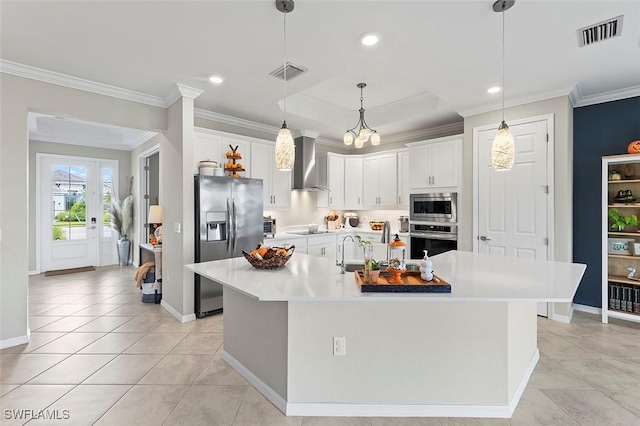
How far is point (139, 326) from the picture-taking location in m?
3.49

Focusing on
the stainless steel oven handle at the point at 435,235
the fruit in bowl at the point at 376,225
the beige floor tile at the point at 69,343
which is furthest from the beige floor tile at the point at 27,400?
the fruit in bowl at the point at 376,225

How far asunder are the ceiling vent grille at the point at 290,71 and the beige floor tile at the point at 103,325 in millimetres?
3267

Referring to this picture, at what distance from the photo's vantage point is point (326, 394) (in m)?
2.01

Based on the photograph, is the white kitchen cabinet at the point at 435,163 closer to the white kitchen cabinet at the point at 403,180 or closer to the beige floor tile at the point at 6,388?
the white kitchen cabinet at the point at 403,180

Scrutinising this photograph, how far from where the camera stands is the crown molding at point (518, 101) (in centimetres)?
349

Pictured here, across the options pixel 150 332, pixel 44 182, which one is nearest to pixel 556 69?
pixel 150 332

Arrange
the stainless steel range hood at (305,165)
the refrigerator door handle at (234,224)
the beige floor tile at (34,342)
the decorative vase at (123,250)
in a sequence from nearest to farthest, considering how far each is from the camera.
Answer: the beige floor tile at (34,342) → the refrigerator door handle at (234,224) → the stainless steel range hood at (305,165) → the decorative vase at (123,250)

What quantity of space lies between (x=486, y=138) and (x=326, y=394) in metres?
3.71

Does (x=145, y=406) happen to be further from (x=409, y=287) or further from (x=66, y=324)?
(x=66, y=324)

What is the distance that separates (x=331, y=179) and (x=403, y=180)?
1326 millimetres

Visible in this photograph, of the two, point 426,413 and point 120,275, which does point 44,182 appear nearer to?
point 120,275

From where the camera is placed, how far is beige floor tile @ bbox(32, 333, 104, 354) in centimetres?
289

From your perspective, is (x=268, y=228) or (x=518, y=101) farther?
(x=268, y=228)

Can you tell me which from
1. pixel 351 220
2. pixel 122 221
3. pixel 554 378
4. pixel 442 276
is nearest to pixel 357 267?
pixel 442 276
